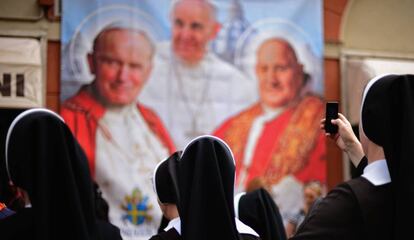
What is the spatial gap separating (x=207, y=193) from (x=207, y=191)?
10mm

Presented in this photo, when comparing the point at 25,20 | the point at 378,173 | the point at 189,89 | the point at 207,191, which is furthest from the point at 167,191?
the point at 25,20

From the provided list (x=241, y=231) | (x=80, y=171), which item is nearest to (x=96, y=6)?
(x=241, y=231)

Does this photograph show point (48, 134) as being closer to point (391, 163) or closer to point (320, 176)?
point (391, 163)

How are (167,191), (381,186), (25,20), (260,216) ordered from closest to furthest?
(381,186) → (167,191) → (260,216) → (25,20)

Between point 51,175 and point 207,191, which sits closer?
point 51,175

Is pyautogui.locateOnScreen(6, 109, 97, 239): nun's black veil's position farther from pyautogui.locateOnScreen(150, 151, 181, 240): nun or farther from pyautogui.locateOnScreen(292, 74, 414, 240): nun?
pyautogui.locateOnScreen(150, 151, 181, 240): nun

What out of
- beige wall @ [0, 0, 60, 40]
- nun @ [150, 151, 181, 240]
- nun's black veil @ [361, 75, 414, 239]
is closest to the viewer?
nun's black veil @ [361, 75, 414, 239]

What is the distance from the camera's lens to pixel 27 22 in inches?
394

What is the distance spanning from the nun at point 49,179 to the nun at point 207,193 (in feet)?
2.63

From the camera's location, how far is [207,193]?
3.94m

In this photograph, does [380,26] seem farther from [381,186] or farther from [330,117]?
[381,186]

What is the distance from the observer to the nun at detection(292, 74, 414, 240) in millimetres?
2977

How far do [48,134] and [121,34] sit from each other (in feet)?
22.7

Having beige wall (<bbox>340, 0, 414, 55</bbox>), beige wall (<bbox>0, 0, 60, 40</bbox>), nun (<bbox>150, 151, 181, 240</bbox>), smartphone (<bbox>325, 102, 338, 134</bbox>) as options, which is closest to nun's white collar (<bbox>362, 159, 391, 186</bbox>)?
smartphone (<bbox>325, 102, 338, 134</bbox>)
